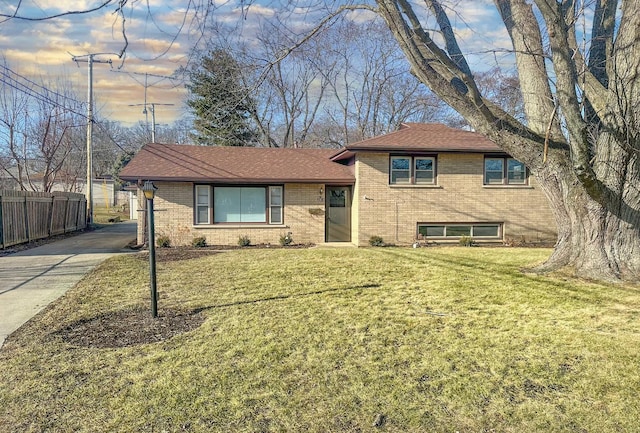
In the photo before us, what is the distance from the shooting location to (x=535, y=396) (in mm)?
3332

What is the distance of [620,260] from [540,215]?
26.4ft

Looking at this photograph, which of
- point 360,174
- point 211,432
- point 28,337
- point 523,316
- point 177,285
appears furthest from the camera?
point 360,174

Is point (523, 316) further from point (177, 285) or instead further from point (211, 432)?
point (177, 285)

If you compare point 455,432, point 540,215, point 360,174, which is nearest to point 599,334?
point 455,432

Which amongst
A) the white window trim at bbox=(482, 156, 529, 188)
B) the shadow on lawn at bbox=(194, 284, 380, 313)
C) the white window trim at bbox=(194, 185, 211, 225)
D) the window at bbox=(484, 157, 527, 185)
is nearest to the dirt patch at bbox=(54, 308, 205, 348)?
the shadow on lawn at bbox=(194, 284, 380, 313)

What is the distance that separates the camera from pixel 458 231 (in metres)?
15.1

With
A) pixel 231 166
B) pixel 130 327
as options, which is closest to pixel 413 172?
pixel 231 166

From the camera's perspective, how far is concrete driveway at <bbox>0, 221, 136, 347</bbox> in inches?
237

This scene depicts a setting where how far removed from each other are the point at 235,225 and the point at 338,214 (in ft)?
12.6

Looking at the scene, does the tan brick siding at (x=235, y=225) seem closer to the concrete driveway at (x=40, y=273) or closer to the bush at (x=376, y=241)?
the concrete driveway at (x=40, y=273)

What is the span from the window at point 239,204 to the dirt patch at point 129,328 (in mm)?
9114

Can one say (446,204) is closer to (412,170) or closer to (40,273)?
(412,170)

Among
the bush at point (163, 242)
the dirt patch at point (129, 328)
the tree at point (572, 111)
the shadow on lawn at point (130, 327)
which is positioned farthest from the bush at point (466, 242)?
the dirt patch at point (129, 328)

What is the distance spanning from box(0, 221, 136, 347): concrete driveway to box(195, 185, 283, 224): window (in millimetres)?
2924
